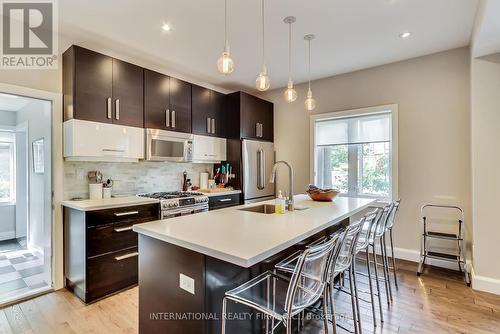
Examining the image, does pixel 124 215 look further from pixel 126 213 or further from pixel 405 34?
pixel 405 34

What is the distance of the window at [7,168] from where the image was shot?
4.62 metres

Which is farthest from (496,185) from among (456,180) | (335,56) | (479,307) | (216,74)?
(216,74)

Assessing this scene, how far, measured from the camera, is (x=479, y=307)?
2.35 metres

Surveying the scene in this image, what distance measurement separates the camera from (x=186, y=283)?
1434 millimetres

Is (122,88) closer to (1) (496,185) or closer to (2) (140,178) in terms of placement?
(2) (140,178)

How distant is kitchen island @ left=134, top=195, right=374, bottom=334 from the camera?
1.29m

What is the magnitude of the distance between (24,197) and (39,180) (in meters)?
1.57

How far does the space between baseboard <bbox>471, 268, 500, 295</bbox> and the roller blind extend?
75.1 inches

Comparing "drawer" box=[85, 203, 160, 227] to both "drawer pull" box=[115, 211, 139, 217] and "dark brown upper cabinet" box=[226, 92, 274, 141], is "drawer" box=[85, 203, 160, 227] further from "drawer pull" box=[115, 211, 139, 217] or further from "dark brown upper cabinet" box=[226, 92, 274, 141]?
"dark brown upper cabinet" box=[226, 92, 274, 141]

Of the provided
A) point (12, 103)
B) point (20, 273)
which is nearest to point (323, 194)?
point (20, 273)

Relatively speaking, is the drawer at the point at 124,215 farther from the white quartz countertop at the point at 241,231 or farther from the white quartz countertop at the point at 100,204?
the white quartz countertop at the point at 241,231

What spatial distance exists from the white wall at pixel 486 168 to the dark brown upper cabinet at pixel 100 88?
3793mm

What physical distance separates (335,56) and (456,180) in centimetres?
219

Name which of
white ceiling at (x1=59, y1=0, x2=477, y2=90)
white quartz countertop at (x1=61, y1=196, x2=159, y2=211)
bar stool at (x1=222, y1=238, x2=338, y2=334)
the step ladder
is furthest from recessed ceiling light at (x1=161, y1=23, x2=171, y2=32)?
the step ladder
